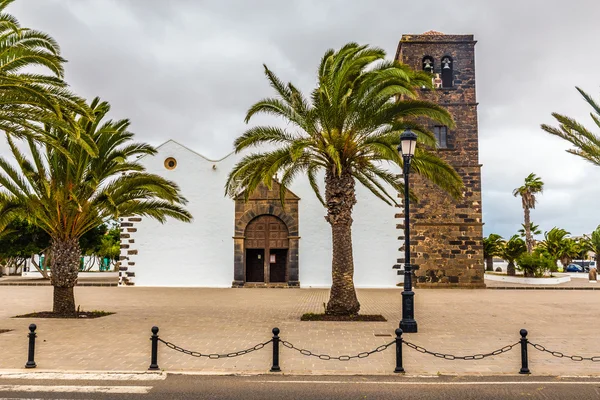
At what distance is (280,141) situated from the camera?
46.9ft

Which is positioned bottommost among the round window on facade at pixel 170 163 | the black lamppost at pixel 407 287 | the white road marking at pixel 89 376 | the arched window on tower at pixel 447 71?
the white road marking at pixel 89 376

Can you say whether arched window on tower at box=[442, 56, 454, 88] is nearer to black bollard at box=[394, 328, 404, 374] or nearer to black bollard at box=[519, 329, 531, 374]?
black bollard at box=[519, 329, 531, 374]

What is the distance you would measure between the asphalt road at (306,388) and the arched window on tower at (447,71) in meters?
19.7

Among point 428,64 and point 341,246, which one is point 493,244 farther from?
point 341,246

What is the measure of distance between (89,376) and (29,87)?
538 centimetres

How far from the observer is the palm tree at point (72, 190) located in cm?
1402

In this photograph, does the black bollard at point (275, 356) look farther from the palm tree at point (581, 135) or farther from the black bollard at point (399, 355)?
the palm tree at point (581, 135)

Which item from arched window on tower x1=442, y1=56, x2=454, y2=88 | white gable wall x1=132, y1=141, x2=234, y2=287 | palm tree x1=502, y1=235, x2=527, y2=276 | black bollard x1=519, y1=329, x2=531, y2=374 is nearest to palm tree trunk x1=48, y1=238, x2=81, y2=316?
white gable wall x1=132, y1=141, x2=234, y2=287

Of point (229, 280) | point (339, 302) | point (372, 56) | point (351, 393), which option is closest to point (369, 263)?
point (229, 280)

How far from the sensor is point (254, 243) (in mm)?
25734

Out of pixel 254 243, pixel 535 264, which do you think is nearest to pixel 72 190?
pixel 254 243

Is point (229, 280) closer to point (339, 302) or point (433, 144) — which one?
point (339, 302)

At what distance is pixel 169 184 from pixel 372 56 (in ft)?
20.8

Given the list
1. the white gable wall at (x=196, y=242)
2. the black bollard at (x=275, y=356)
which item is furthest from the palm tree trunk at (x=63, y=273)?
the white gable wall at (x=196, y=242)
